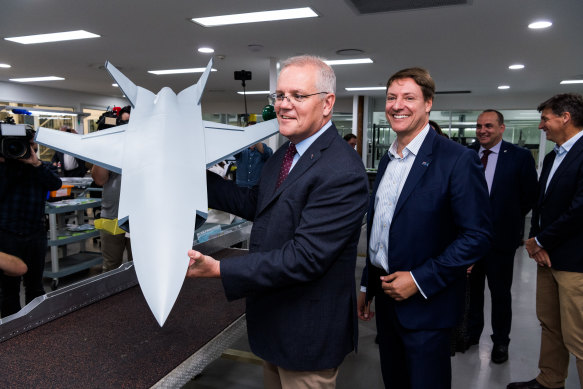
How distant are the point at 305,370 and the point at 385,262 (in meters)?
0.52

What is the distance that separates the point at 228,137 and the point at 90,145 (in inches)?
13.7

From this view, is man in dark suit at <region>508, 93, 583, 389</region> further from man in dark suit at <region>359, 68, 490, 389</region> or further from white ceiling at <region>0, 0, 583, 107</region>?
white ceiling at <region>0, 0, 583, 107</region>

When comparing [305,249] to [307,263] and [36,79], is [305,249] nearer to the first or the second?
[307,263]

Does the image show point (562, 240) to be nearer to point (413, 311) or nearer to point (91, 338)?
point (413, 311)

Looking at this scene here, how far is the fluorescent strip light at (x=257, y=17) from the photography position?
12.5 ft

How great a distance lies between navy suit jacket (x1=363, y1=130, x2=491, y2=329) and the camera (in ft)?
4.21

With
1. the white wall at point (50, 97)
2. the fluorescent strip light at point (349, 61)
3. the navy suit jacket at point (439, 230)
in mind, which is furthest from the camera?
the white wall at point (50, 97)

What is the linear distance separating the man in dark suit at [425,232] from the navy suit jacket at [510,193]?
1270 millimetres

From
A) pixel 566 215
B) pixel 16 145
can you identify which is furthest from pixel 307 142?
pixel 16 145

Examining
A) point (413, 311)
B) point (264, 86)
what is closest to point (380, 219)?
point (413, 311)

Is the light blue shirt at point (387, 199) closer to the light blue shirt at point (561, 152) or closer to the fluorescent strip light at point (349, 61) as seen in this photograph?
the light blue shirt at point (561, 152)

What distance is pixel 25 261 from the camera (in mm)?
2482

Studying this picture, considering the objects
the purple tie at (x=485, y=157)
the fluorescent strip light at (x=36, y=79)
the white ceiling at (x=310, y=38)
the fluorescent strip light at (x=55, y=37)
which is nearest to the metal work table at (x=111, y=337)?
the purple tie at (x=485, y=157)

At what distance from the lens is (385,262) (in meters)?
1.43
